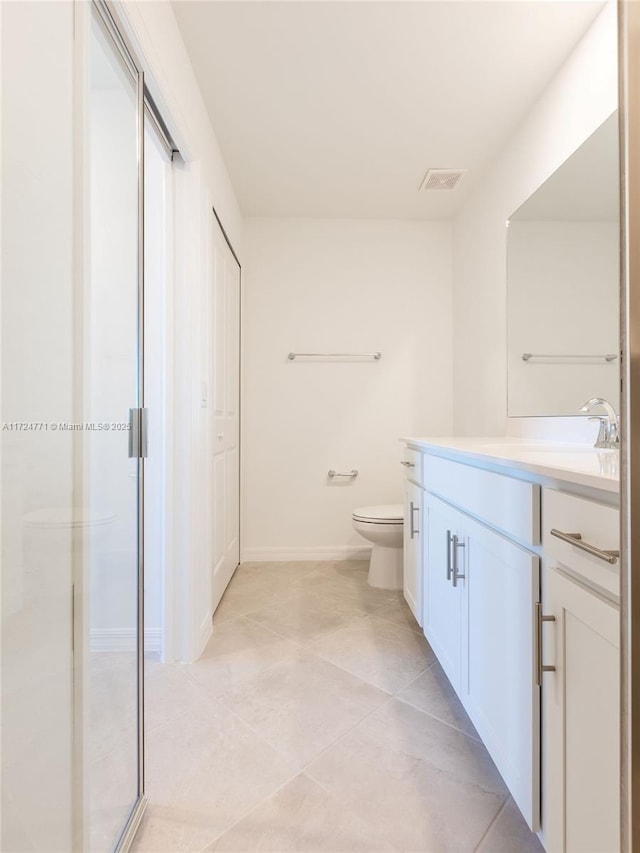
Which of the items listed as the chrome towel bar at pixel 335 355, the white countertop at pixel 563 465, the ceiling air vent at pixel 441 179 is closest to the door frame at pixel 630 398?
the white countertop at pixel 563 465

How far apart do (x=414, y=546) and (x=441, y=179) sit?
2052 millimetres

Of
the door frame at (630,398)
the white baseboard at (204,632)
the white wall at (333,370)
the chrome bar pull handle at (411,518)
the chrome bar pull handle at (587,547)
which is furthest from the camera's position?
the white wall at (333,370)

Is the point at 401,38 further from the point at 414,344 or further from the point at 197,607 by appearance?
the point at 197,607

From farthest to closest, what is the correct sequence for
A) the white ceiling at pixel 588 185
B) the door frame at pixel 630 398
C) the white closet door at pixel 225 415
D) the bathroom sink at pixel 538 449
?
the white closet door at pixel 225 415 < the white ceiling at pixel 588 185 < the bathroom sink at pixel 538 449 < the door frame at pixel 630 398

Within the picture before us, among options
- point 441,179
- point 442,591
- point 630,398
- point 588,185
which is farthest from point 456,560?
point 441,179

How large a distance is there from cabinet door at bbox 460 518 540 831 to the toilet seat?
3.88 ft

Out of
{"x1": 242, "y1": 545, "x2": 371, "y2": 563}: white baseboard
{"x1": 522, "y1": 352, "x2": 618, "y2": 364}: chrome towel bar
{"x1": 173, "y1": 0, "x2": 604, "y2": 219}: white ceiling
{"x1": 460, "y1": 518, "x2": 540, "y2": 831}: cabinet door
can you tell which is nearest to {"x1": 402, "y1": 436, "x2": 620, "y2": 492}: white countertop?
{"x1": 460, "y1": 518, "x2": 540, "y2": 831}: cabinet door

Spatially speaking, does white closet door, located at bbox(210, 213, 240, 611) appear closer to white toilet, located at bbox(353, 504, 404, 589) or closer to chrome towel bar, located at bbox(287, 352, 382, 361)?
chrome towel bar, located at bbox(287, 352, 382, 361)

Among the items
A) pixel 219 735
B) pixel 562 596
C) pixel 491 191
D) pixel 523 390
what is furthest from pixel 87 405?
pixel 491 191

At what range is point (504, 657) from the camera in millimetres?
1039

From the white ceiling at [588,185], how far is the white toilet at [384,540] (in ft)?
5.35

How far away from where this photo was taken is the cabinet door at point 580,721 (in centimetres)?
69

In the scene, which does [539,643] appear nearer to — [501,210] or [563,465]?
[563,465]

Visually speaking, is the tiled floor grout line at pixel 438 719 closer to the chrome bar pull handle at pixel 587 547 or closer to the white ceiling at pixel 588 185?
the chrome bar pull handle at pixel 587 547
